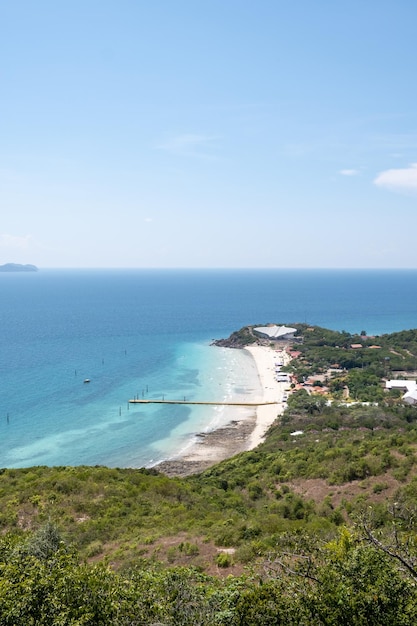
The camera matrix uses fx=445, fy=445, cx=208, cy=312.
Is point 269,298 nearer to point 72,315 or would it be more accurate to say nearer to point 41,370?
point 72,315

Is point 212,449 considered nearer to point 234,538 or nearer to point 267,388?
point 267,388

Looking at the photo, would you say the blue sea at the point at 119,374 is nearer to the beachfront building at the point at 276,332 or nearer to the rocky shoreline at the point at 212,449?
the rocky shoreline at the point at 212,449

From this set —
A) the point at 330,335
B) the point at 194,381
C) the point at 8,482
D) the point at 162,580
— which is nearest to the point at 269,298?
the point at 330,335

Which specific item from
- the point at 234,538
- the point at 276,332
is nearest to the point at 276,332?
the point at 276,332

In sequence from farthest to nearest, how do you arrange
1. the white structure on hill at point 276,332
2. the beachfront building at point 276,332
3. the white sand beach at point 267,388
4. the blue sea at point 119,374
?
the white structure on hill at point 276,332 < the beachfront building at point 276,332 < the white sand beach at point 267,388 < the blue sea at point 119,374

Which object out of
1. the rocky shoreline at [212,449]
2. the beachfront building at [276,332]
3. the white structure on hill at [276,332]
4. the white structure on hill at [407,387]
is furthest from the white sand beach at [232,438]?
the white structure on hill at [276,332]

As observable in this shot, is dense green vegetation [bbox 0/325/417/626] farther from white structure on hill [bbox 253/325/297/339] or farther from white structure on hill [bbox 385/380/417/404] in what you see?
white structure on hill [bbox 253/325/297/339]
